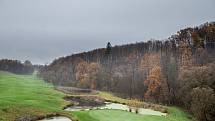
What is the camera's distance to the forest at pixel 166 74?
60719mm

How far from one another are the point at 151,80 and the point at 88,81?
43.9 m

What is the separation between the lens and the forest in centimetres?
6072

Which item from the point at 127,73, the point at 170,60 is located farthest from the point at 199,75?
the point at 127,73

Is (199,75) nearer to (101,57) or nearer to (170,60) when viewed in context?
(170,60)

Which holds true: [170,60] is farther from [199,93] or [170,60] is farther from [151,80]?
[199,93]

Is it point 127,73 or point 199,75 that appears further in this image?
point 127,73

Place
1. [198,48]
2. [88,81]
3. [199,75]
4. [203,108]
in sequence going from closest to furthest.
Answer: [203,108], [199,75], [198,48], [88,81]

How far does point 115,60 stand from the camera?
534 ft

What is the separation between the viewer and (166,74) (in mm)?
91812

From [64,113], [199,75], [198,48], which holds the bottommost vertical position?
[64,113]

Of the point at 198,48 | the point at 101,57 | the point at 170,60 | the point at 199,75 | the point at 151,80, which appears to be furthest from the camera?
the point at 101,57

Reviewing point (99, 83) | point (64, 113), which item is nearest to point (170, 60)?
point (99, 83)

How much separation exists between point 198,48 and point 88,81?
40795mm

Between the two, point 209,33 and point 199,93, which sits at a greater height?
point 209,33
